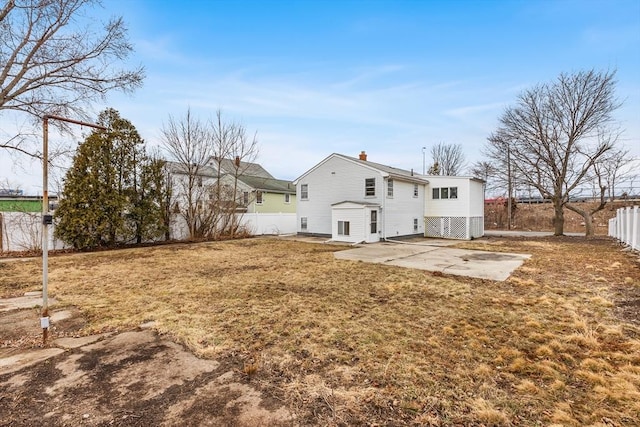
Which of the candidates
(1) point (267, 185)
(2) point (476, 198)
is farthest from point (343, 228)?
(1) point (267, 185)

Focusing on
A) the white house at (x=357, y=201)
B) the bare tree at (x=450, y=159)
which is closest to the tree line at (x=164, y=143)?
the white house at (x=357, y=201)

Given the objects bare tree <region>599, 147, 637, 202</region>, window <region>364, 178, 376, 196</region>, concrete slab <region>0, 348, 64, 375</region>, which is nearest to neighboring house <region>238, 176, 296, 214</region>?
window <region>364, 178, 376, 196</region>

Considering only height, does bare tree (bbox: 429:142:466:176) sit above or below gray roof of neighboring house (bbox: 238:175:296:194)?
above

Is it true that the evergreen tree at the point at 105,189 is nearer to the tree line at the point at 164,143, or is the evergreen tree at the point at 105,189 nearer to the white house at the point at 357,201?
the tree line at the point at 164,143

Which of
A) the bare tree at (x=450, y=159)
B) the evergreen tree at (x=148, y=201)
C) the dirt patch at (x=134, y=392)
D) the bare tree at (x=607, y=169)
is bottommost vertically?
the dirt patch at (x=134, y=392)

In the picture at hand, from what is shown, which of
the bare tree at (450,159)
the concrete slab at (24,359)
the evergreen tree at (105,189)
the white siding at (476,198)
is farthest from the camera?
A: the bare tree at (450,159)

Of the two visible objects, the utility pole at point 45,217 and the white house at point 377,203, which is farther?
the white house at point 377,203

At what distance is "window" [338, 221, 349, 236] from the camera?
54.3 ft

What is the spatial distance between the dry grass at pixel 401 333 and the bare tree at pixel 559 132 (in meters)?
13.0

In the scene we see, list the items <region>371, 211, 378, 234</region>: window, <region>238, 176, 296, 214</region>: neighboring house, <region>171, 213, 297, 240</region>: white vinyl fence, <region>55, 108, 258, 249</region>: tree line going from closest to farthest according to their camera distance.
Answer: <region>55, 108, 258, 249</region>: tree line
<region>371, 211, 378, 234</region>: window
<region>171, 213, 297, 240</region>: white vinyl fence
<region>238, 176, 296, 214</region>: neighboring house

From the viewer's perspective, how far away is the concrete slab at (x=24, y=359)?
3139mm

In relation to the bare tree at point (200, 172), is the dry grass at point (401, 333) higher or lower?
lower

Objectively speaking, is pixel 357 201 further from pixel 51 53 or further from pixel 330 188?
pixel 51 53

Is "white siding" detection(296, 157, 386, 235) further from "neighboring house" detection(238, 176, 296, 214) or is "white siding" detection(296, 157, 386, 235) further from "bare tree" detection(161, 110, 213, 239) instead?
"bare tree" detection(161, 110, 213, 239)
